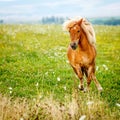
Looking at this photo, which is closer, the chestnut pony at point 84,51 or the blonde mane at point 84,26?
the blonde mane at point 84,26

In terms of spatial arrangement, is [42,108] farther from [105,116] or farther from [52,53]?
[52,53]

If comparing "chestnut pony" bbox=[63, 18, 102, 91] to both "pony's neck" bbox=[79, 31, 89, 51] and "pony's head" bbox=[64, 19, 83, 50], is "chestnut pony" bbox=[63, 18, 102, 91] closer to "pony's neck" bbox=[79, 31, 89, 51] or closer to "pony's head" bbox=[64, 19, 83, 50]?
"pony's neck" bbox=[79, 31, 89, 51]

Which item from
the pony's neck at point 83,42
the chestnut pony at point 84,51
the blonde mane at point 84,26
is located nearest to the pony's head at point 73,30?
the blonde mane at point 84,26

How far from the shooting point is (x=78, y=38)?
9898 mm

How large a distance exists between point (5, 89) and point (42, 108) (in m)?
3.04

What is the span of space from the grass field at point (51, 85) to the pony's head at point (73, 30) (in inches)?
29.5

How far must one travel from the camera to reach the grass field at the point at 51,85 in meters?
7.46

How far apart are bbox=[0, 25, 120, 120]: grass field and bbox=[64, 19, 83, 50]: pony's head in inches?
29.5

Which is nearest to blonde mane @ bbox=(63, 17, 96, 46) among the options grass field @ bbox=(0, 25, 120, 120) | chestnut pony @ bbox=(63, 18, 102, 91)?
chestnut pony @ bbox=(63, 18, 102, 91)

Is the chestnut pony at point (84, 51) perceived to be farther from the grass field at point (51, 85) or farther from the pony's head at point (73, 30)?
the grass field at point (51, 85)

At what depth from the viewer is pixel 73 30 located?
9.73 metres

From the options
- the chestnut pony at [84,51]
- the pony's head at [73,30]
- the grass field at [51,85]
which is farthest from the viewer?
the chestnut pony at [84,51]

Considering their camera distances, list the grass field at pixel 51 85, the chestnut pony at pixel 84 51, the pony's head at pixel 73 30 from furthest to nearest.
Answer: the chestnut pony at pixel 84 51 < the pony's head at pixel 73 30 < the grass field at pixel 51 85

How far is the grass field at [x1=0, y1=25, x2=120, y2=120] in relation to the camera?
24.5ft
